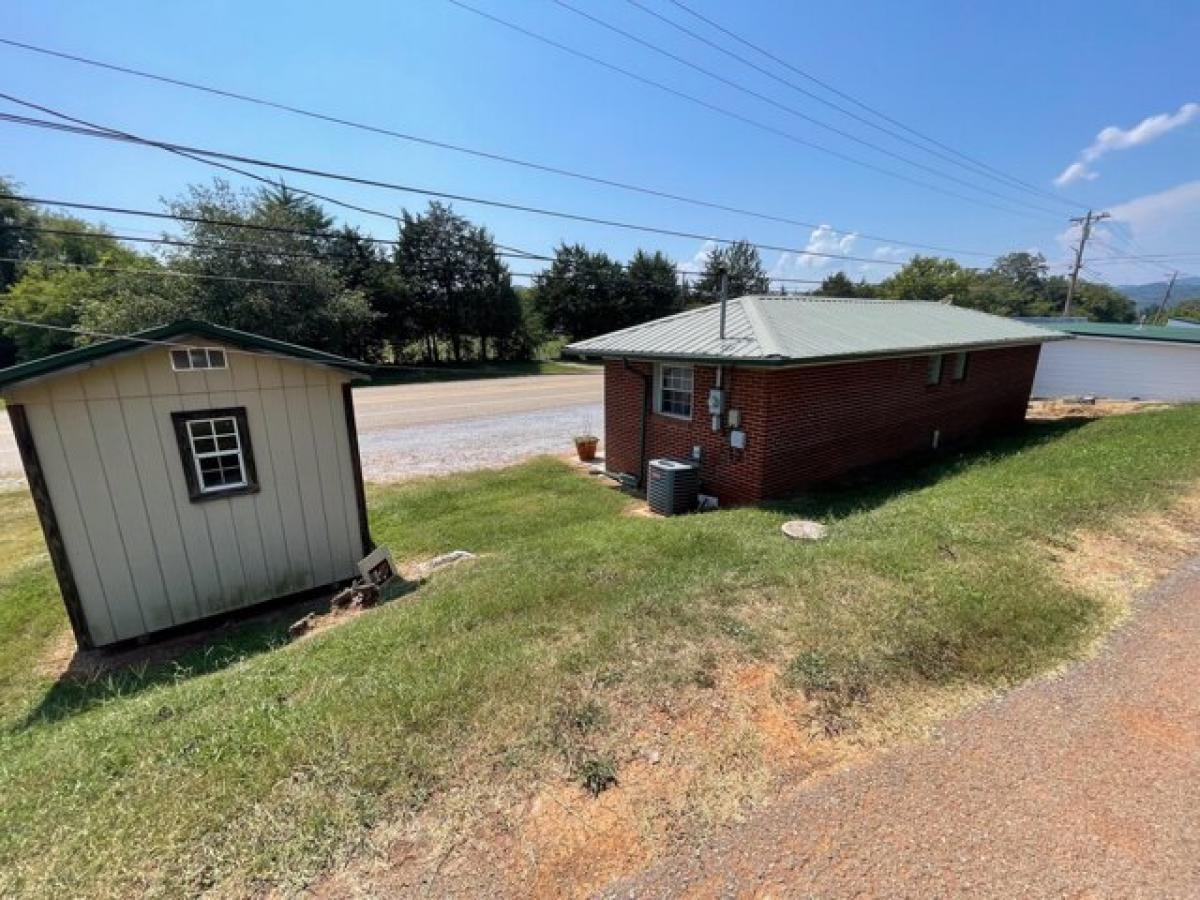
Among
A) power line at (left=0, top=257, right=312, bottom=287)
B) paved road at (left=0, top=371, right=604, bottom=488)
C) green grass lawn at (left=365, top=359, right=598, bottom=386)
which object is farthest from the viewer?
green grass lawn at (left=365, top=359, right=598, bottom=386)

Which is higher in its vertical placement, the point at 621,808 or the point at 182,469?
the point at 182,469

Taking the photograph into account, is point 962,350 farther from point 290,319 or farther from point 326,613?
point 290,319

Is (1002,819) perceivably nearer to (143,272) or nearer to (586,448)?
(586,448)

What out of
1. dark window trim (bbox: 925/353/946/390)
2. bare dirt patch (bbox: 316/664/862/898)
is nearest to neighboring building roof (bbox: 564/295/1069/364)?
dark window trim (bbox: 925/353/946/390)

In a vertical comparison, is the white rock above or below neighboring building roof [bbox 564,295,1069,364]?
below

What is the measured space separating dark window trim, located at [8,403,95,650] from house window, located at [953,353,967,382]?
15.0m

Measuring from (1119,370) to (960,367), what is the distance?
12.0 m

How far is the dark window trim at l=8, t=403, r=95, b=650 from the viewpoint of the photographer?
208 inches

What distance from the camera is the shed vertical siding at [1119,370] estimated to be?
17969 mm

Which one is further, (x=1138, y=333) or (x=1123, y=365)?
(x=1138, y=333)

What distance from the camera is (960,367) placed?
12500 millimetres

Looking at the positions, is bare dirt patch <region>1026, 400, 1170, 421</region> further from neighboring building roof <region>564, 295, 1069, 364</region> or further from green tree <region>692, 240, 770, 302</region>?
green tree <region>692, 240, 770, 302</region>

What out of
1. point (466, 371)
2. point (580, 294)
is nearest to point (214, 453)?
point (466, 371)

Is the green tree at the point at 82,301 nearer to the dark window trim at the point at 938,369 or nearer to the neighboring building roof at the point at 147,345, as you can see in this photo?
the neighboring building roof at the point at 147,345
